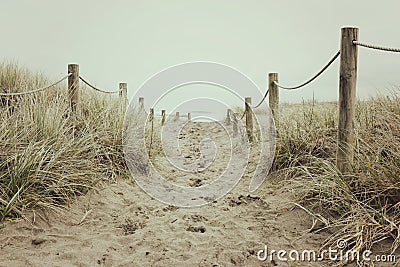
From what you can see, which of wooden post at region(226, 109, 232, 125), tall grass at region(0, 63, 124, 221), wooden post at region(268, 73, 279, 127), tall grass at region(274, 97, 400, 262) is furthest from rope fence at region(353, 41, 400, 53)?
wooden post at region(226, 109, 232, 125)

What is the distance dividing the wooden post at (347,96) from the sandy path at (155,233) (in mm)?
751

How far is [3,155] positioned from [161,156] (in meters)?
3.51

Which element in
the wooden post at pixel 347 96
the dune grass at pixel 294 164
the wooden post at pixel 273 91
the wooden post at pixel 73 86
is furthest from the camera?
the wooden post at pixel 273 91

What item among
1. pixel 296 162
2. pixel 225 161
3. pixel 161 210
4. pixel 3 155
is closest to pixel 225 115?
pixel 225 161

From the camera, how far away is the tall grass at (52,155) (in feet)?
12.3

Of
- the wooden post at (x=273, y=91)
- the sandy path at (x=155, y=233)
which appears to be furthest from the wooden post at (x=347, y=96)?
the wooden post at (x=273, y=91)

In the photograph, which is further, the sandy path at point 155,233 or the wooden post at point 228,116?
the wooden post at point 228,116

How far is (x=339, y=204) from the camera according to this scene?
367cm

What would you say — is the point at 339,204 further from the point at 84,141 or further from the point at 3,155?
the point at 3,155

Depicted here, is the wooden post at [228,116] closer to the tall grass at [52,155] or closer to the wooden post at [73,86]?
the tall grass at [52,155]

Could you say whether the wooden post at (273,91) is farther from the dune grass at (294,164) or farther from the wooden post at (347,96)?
the wooden post at (347,96)

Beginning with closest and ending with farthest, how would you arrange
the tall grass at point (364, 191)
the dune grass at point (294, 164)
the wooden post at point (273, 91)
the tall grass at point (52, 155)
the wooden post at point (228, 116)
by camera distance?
the tall grass at point (364, 191)
the dune grass at point (294, 164)
the tall grass at point (52, 155)
the wooden post at point (273, 91)
the wooden post at point (228, 116)

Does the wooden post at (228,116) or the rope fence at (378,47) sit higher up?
the rope fence at (378,47)

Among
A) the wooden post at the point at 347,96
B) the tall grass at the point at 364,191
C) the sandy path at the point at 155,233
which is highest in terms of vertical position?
the wooden post at the point at 347,96
